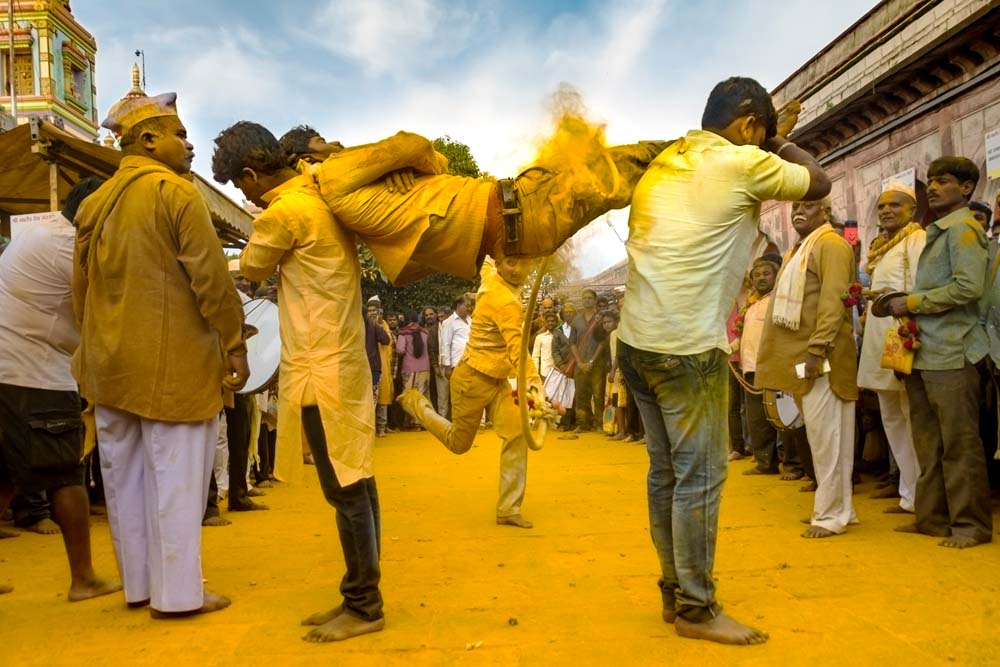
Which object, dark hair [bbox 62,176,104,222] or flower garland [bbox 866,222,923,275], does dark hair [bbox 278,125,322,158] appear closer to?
dark hair [bbox 62,176,104,222]

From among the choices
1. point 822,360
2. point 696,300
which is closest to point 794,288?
point 822,360

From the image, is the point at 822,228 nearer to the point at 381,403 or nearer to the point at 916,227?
the point at 916,227

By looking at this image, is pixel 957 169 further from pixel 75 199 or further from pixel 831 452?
pixel 75 199

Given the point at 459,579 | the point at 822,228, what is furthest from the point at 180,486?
the point at 822,228

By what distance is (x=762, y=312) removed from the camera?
27.6 ft

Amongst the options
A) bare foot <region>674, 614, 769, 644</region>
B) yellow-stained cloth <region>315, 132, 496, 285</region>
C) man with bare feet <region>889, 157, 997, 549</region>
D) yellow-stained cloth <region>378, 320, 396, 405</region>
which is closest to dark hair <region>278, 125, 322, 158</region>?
yellow-stained cloth <region>315, 132, 496, 285</region>

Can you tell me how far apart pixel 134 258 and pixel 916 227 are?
502 cm

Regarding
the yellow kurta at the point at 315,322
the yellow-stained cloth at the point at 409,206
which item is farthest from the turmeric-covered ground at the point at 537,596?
the yellow-stained cloth at the point at 409,206

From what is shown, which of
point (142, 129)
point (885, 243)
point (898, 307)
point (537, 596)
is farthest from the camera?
point (885, 243)

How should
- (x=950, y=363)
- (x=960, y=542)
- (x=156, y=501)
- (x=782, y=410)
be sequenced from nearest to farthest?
(x=156, y=501) < (x=960, y=542) < (x=950, y=363) < (x=782, y=410)

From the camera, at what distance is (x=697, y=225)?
323 cm

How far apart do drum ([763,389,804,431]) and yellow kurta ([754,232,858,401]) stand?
3.12 ft

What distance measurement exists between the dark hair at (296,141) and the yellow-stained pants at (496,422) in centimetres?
246

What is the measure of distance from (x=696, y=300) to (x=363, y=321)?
144 centimetres
